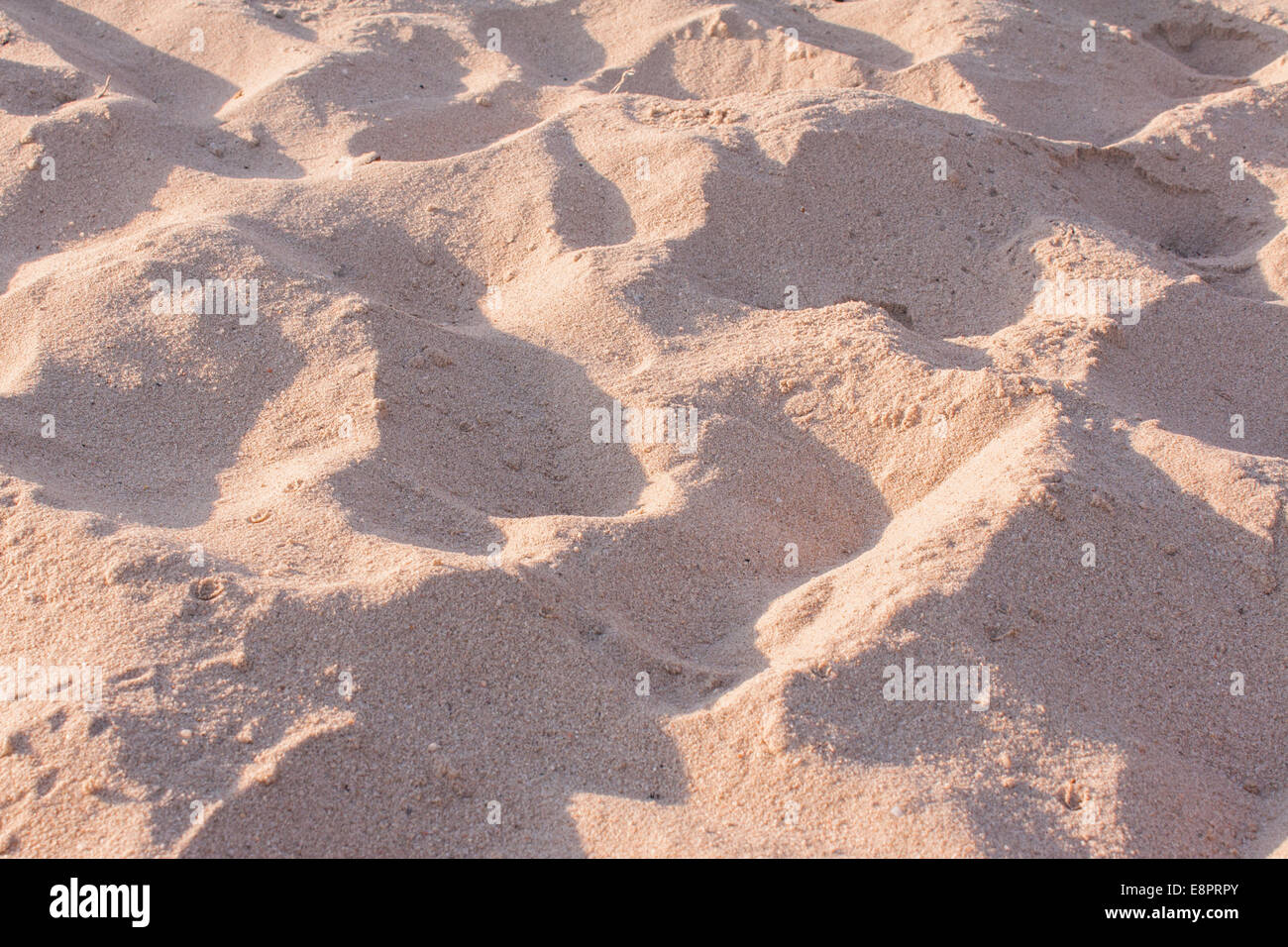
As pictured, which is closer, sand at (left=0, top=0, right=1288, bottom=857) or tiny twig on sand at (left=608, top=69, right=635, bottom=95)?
sand at (left=0, top=0, right=1288, bottom=857)

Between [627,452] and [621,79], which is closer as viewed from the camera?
[627,452]

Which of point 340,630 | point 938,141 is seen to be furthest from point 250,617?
point 938,141

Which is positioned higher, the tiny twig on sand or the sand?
the tiny twig on sand

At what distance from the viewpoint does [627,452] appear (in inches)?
110

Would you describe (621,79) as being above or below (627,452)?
above

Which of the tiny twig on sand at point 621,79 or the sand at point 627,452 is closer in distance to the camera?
the sand at point 627,452

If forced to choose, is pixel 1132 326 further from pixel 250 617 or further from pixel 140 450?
pixel 140 450

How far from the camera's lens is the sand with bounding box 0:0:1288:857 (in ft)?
6.56

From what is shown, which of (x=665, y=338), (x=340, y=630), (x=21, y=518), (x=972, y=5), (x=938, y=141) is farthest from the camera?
(x=972, y=5)

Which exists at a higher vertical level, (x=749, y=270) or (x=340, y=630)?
(x=749, y=270)

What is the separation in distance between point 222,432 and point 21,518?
1.83 feet

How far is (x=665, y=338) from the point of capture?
3.12 metres

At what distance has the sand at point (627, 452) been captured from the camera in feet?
6.56

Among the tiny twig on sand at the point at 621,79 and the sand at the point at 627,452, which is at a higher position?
the tiny twig on sand at the point at 621,79
